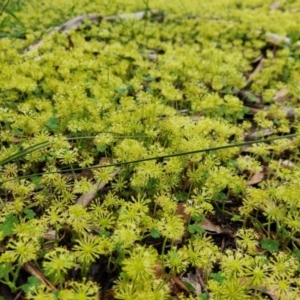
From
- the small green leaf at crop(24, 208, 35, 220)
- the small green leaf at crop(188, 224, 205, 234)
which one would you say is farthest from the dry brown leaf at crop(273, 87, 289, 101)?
the small green leaf at crop(24, 208, 35, 220)

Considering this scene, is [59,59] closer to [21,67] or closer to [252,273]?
[21,67]

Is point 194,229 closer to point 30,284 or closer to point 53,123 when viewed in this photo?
point 30,284

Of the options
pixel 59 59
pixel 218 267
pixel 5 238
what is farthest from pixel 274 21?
pixel 5 238

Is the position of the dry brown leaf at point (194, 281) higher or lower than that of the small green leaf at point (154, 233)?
lower

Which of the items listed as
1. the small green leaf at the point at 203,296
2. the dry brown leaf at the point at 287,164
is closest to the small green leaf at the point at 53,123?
the small green leaf at the point at 203,296

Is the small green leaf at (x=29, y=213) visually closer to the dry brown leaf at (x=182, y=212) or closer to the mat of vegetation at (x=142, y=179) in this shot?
the mat of vegetation at (x=142, y=179)
